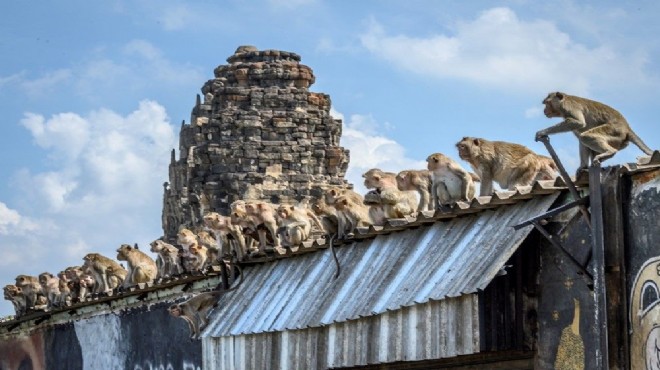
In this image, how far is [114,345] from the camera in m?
27.2

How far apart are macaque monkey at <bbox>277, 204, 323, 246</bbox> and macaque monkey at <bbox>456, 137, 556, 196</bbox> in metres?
3.62

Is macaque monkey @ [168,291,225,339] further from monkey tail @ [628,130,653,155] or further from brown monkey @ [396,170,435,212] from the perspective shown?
monkey tail @ [628,130,653,155]

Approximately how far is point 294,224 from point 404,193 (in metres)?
2.33

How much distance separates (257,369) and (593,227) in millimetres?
7960

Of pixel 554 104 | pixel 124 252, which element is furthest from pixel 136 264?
pixel 554 104

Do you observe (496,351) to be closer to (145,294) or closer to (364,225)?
(364,225)

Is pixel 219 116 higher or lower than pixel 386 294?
higher

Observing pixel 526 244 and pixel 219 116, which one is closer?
pixel 526 244

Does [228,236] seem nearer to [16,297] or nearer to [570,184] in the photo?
[570,184]

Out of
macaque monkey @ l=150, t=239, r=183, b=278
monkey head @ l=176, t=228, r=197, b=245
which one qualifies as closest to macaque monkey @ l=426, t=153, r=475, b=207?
monkey head @ l=176, t=228, r=197, b=245

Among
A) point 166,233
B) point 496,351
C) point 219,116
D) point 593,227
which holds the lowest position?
point 496,351

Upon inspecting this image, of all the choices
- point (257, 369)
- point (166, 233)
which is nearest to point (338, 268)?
point (257, 369)

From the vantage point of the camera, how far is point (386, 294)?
16.4 m

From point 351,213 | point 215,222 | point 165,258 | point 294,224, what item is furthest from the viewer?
point 165,258
